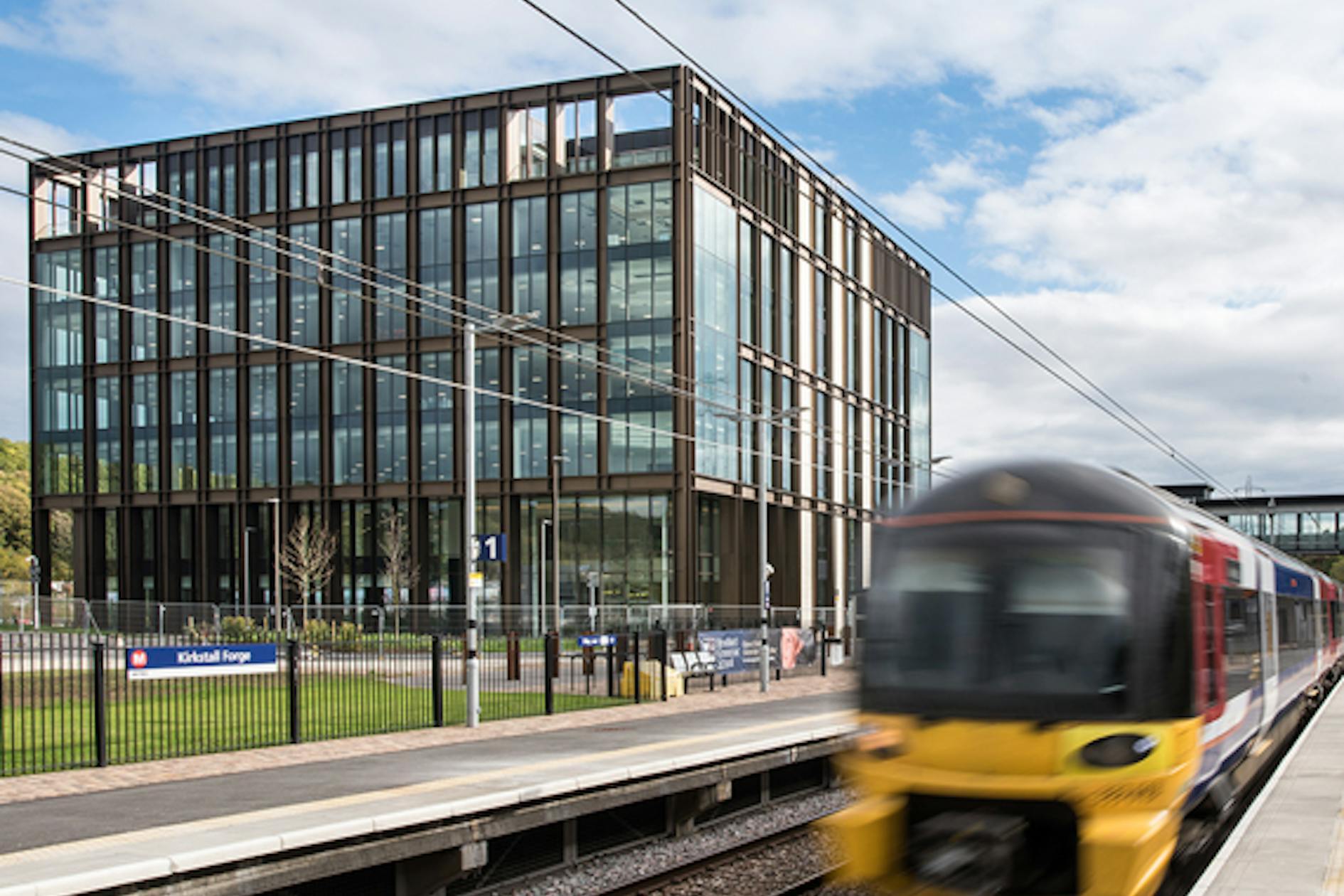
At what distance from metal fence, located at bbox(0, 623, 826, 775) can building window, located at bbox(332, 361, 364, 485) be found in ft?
91.3

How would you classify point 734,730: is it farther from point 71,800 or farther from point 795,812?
point 71,800

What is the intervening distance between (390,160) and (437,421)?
12.5 meters

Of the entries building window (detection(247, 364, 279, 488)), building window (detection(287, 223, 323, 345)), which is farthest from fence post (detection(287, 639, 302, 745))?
building window (detection(247, 364, 279, 488))

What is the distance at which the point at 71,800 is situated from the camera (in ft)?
42.8

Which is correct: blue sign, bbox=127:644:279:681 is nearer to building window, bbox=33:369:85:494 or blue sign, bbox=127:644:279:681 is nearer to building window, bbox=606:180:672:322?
building window, bbox=606:180:672:322

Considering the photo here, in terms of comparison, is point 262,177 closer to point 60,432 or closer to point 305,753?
point 60,432

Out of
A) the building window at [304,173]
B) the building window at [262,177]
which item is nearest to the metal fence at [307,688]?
the building window at [304,173]

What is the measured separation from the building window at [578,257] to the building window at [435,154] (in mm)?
6212

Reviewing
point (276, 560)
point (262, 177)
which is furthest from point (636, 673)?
point (262, 177)

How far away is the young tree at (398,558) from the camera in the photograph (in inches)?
2426

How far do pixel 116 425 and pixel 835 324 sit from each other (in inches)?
1464

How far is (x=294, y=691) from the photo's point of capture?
18203mm

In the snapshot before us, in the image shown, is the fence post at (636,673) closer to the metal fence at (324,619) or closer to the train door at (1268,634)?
the metal fence at (324,619)

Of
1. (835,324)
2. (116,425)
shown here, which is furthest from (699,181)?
(116,425)
